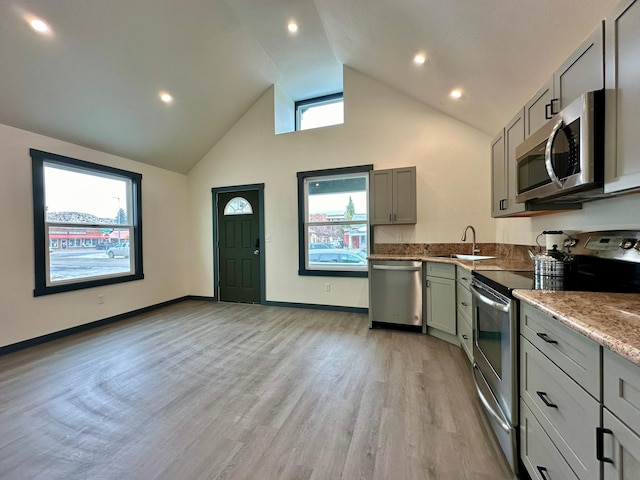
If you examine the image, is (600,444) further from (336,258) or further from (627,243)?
(336,258)

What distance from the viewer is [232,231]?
16.9ft

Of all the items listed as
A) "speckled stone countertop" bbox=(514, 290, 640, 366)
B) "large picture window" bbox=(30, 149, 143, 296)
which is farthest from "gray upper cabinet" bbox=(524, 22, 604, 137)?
"large picture window" bbox=(30, 149, 143, 296)

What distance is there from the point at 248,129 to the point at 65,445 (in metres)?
4.62

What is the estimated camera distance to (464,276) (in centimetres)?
269

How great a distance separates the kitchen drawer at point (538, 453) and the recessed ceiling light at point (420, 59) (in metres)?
3.16

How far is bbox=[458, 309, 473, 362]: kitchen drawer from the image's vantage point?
95.5 inches

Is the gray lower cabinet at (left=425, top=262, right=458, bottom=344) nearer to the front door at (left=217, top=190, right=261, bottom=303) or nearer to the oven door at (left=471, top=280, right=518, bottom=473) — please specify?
the oven door at (left=471, top=280, right=518, bottom=473)

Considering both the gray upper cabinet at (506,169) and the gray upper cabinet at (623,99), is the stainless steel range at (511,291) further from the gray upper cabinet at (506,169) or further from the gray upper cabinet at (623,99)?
the gray upper cabinet at (506,169)

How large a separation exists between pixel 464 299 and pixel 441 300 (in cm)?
49

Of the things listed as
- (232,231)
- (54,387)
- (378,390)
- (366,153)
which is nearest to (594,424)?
(378,390)

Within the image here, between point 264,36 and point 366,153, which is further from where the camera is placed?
point 366,153

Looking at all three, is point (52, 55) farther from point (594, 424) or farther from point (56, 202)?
point (594, 424)

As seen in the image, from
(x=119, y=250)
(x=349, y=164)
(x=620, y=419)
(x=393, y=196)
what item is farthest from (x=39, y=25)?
(x=620, y=419)

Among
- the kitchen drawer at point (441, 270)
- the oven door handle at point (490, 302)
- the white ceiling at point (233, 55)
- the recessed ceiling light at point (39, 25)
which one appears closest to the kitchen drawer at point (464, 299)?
the kitchen drawer at point (441, 270)
